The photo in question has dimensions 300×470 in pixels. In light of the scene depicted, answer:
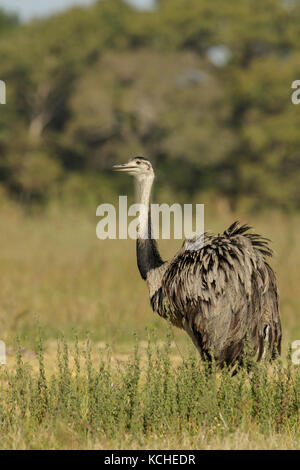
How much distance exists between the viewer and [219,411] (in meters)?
5.53

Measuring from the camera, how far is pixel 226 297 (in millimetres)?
6223

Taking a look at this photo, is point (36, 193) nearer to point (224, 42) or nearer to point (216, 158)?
point (216, 158)

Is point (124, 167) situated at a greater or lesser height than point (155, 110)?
lesser

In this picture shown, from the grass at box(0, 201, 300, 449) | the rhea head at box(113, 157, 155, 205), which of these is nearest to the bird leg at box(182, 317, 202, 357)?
the grass at box(0, 201, 300, 449)

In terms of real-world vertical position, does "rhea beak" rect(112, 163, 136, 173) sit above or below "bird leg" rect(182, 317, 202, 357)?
above

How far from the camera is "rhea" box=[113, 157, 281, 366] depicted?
6.20 meters

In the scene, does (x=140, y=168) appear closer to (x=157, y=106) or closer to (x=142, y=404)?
(x=142, y=404)

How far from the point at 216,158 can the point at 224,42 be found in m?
5.38

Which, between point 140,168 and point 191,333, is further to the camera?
point 140,168

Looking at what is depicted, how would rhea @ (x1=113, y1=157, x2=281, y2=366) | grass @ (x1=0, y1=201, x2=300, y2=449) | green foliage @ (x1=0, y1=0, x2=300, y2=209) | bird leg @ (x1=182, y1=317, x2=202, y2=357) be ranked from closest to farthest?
grass @ (x1=0, y1=201, x2=300, y2=449) < rhea @ (x1=113, y1=157, x2=281, y2=366) < bird leg @ (x1=182, y1=317, x2=202, y2=357) < green foliage @ (x1=0, y1=0, x2=300, y2=209)

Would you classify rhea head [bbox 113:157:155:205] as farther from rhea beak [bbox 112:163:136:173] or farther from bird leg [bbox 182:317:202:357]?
bird leg [bbox 182:317:202:357]

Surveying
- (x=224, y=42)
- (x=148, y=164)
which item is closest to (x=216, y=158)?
(x=224, y=42)

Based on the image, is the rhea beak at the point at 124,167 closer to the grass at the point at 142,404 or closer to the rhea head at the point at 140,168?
the rhea head at the point at 140,168

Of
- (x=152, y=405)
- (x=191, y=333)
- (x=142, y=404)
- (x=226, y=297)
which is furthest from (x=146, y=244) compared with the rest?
(x=152, y=405)
